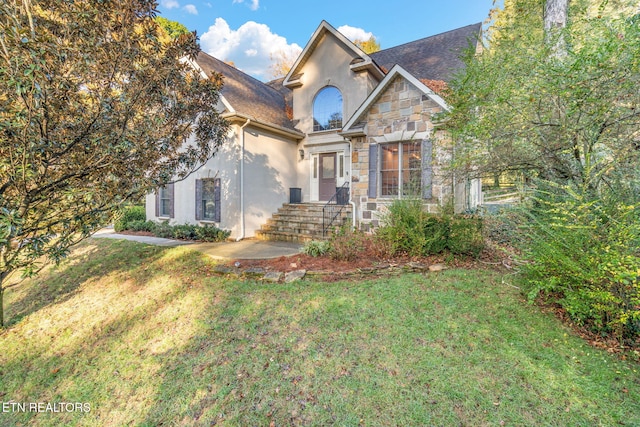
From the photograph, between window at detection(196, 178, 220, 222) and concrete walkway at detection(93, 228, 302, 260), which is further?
window at detection(196, 178, 220, 222)

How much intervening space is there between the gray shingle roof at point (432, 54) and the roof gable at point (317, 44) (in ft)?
4.27

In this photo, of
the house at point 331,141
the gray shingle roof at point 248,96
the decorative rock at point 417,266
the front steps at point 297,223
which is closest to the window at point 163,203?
the house at point 331,141

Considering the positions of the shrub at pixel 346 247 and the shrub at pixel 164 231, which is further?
the shrub at pixel 164 231

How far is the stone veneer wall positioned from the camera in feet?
22.1

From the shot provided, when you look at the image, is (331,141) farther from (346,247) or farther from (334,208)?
(346,247)

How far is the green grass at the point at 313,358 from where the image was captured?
248cm

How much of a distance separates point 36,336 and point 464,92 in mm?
8309

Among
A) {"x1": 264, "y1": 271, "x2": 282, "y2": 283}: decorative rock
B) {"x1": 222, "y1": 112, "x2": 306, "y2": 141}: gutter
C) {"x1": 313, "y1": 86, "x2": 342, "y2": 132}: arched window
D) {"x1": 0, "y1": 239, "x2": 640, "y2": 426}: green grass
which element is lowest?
{"x1": 0, "y1": 239, "x2": 640, "y2": 426}: green grass

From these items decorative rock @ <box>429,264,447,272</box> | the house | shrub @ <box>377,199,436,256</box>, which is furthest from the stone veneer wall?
decorative rock @ <box>429,264,447,272</box>

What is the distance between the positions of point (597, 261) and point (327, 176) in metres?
9.13

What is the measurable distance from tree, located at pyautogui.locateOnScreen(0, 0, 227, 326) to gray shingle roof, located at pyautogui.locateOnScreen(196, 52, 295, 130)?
14.3 feet

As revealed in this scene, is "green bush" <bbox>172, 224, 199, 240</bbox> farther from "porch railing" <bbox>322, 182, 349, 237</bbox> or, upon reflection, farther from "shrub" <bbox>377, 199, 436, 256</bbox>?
"shrub" <bbox>377, 199, 436, 256</bbox>

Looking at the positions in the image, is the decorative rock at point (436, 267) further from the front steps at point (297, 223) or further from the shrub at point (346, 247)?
the front steps at point (297, 223)

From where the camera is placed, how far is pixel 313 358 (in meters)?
3.14
